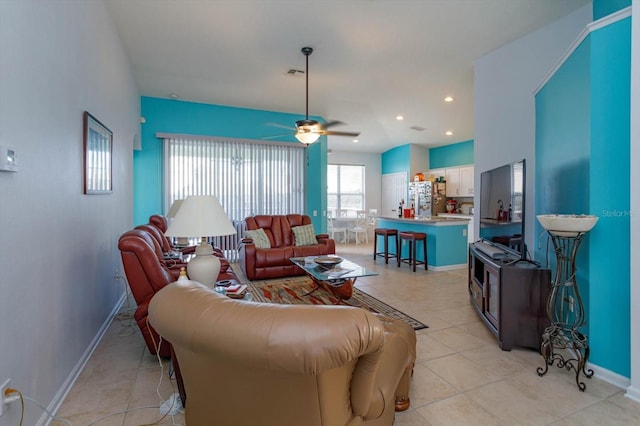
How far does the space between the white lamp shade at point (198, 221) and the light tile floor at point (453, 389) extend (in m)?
1.05

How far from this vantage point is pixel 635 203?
2.01 meters

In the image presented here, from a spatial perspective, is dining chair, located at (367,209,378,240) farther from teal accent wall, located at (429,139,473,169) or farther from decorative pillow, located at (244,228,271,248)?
decorative pillow, located at (244,228,271,248)

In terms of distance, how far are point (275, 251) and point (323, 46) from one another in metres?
2.96

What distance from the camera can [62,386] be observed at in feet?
6.60

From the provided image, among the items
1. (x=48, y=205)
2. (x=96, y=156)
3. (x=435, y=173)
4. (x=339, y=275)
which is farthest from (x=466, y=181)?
(x=48, y=205)

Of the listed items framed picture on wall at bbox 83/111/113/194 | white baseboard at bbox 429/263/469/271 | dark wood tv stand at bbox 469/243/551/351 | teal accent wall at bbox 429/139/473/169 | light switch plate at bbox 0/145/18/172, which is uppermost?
teal accent wall at bbox 429/139/473/169

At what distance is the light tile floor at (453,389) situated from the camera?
5.98ft

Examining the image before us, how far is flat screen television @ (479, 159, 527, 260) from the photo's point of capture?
9.05 feet

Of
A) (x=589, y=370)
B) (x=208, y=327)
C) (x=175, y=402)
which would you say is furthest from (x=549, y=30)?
(x=175, y=402)

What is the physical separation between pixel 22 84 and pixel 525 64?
14.9 ft

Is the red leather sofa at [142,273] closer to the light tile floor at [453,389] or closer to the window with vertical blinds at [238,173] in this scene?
the light tile floor at [453,389]

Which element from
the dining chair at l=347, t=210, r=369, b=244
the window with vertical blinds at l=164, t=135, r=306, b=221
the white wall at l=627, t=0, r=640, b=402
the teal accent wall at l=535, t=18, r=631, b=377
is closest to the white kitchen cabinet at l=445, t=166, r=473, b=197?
the dining chair at l=347, t=210, r=369, b=244

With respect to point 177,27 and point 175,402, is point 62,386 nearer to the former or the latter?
point 175,402

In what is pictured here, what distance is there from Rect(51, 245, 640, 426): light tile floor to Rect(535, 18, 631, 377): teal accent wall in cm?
42
